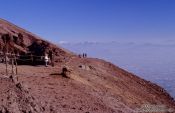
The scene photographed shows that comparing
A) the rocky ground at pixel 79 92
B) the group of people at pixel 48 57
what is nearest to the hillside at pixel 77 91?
the rocky ground at pixel 79 92

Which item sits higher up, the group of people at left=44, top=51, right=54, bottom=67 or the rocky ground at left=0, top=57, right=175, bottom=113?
the group of people at left=44, top=51, right=54, bottom=67

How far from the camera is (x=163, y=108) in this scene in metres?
45.3

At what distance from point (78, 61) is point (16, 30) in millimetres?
12292

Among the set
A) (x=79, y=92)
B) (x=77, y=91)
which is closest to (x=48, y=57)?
(x=77, y=91)

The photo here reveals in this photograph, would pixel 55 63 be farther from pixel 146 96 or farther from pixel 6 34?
pixel 146 96

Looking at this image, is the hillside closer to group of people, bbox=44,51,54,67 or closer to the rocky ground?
the rocky ground

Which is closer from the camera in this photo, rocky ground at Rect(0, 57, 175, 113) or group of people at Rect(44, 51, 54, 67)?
rocky ground at Rect(0, 57, 175, 113)

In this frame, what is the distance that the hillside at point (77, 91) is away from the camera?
28.6 meters

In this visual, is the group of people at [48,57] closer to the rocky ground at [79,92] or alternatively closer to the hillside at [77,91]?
the hillside at [77,91]

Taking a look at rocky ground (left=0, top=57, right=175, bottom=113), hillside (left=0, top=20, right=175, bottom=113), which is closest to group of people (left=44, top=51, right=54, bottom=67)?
hillside (left=0, top=20, right=175, bottom=113)

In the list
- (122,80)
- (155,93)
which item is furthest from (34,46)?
(155,93)

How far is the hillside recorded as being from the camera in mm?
28562

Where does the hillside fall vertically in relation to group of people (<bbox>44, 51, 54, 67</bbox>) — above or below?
below

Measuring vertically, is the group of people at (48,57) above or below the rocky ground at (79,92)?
above
